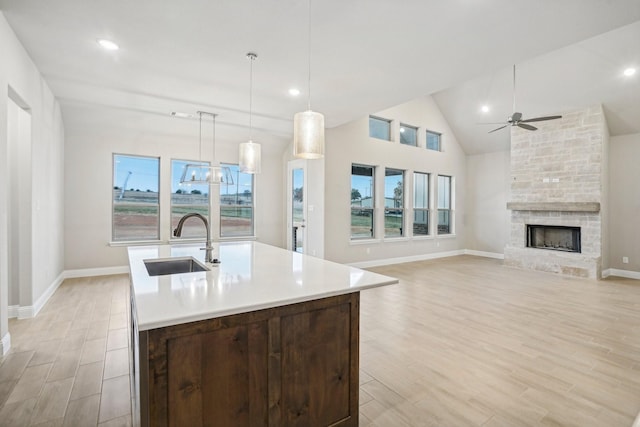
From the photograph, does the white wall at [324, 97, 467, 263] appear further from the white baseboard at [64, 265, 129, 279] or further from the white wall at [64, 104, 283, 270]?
the white baseboard at [64, 265, 129, 279]

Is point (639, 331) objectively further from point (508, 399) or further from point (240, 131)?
point (240, 131)

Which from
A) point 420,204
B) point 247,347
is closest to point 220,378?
point 247,347

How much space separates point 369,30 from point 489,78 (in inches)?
195

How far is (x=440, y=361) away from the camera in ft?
8.93

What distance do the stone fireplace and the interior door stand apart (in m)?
4.56

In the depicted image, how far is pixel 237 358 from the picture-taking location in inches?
57.4

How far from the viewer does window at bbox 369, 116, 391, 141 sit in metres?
7.06

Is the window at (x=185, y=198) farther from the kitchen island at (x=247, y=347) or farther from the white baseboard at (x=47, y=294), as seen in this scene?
the kitchen island at (x=247, y=347)

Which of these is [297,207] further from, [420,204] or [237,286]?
[237,286]

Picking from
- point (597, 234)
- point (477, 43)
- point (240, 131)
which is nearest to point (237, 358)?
point (477, 43)

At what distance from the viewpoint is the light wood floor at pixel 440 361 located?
2043mm

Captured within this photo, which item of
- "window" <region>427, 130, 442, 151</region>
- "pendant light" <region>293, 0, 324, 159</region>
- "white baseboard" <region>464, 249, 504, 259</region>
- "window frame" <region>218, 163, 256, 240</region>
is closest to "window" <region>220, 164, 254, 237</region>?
"window frame" <region>218, 163, 256, 240</region>

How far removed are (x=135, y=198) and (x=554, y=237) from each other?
8551 millimetres

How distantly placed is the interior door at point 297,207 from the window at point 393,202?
77.0 inches
